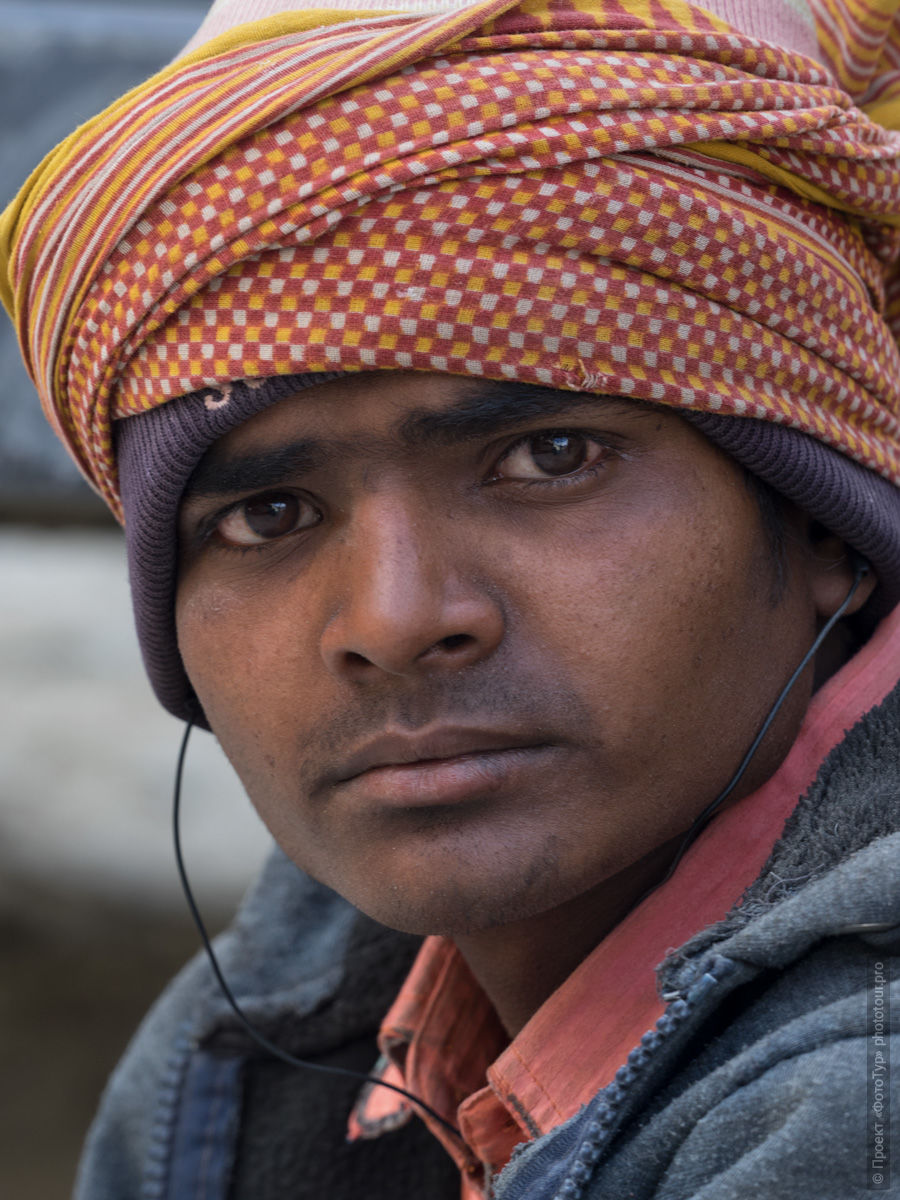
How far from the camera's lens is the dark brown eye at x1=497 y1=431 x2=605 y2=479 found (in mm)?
1474

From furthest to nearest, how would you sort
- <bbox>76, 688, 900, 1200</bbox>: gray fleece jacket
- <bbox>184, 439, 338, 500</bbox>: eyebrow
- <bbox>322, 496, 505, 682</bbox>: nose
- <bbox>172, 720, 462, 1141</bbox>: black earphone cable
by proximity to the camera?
1. <bbox>172, 720, 462, 1141</bbox>: black earphone cable
2. <bbox>184, 439, 338, 500</bbox>: eyebrow
3. <bbox>322, 496, 505, 682</bbox>: nose
4. <bbox>76, 688, 900, 1200</bbox>: gray fleece jacket

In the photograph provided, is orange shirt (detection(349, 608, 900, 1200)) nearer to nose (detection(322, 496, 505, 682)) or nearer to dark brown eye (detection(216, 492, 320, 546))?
nose (detection(322, 496, 505, 682))

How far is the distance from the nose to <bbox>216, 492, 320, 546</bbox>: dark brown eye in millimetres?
131

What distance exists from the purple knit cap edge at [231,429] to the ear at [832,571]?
29 mm

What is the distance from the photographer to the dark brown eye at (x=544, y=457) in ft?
4.83

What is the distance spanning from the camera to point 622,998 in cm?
153

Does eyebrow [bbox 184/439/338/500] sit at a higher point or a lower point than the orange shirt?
higher

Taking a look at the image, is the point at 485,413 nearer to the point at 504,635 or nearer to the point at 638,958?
the point at 504,635

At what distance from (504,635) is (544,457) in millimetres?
217

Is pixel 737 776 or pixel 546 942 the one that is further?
pixel 546 942

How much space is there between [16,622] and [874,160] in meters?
6.38

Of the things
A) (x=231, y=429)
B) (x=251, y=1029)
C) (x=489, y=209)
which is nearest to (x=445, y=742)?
(x=231, y=429)

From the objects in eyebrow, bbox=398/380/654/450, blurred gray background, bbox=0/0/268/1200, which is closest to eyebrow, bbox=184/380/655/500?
eyebrow, bbox=398/380/654/450

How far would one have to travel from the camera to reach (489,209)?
1.42 m
